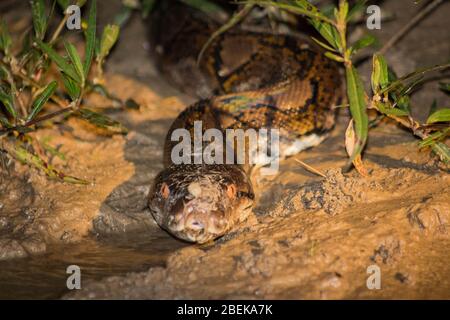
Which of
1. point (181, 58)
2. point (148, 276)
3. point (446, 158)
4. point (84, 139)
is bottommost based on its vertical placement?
point (148, 276)

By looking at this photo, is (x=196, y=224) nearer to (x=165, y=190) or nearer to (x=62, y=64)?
(x=165, y=190)

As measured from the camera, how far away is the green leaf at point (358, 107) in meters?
4.84

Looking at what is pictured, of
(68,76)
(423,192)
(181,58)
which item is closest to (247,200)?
(423,192)

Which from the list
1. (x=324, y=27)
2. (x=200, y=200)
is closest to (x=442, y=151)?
(x=324, y=27)

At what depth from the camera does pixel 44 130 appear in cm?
708

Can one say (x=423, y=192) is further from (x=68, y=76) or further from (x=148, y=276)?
(x=68, y=76)

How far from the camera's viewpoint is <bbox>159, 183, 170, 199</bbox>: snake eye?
17.9ft

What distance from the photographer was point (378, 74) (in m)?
5.40

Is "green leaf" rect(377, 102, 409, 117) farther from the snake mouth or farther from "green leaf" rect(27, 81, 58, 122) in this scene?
"green leaf" rect(27, 81, 58, 122)

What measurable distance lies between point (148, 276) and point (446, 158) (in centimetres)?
299

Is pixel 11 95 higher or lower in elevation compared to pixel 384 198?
higher

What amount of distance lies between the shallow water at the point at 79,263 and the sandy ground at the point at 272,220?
59 millimetres

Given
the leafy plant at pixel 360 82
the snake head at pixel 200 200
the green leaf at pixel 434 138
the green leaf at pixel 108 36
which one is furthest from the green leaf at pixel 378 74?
the green leaf at pixel 108 36

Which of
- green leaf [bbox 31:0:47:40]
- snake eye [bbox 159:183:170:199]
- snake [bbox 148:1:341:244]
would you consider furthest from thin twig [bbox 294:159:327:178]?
green leaf [bbox 31:0:47:40]
